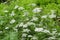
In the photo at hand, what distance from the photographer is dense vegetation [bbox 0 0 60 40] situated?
3439 mm

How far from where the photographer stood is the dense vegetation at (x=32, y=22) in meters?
3.44

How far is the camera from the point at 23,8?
13.0 feet

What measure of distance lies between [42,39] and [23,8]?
0.81m

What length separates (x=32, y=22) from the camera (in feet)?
11.6

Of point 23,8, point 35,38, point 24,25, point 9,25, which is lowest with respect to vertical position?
point 35,38

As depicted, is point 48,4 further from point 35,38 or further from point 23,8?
point 35,38

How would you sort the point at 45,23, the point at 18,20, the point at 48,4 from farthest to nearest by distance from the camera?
the point at 48,4, the point at 18,20, the point at 45,23

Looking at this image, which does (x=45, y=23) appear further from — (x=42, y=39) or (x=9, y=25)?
(x=9, y=25)

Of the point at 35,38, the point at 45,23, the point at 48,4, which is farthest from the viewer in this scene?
the point at 48,4

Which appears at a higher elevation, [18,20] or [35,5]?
[35,5]

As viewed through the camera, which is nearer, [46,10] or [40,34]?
[40,34]

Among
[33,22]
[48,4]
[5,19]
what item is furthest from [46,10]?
[5,19]

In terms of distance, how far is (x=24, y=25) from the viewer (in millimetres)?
3434

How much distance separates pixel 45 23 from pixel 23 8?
589 millimetres
